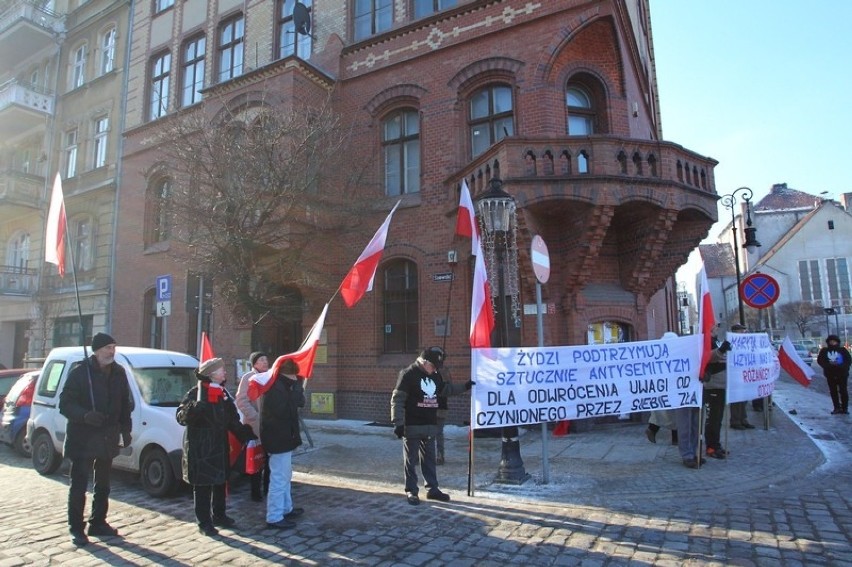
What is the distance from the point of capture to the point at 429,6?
45.9ft

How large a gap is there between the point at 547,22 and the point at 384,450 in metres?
9.60

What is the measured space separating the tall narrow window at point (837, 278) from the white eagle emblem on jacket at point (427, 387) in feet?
245

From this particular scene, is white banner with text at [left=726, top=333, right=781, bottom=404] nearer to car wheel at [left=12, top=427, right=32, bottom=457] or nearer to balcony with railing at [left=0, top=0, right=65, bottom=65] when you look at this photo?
car wheel at [left=12, top=427, right=32, bottom=457]

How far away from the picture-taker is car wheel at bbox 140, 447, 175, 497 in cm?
666

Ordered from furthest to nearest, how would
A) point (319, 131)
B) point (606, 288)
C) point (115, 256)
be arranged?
point (115, 256) < point (606, 288) < point (319, 131)

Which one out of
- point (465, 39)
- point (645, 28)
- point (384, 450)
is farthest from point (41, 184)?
point (645, 28)

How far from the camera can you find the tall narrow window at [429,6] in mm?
13789

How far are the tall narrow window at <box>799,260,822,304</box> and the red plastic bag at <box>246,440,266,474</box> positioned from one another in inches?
3031

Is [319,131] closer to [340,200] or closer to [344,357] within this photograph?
[340,200]

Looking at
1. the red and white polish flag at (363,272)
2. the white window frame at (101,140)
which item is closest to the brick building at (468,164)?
the red and white polish flag at (363,272)

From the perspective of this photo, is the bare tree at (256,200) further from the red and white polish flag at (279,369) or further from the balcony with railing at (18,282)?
the balcony with railing at (18,282)

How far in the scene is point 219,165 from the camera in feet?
32.0

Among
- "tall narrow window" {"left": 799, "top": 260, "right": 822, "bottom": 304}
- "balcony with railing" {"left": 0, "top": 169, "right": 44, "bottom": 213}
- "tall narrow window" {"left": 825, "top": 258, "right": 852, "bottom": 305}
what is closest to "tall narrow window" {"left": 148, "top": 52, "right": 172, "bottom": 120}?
"balcony with railing" {"left": 0, "top": 169, "right": 44, "bottom": 213}

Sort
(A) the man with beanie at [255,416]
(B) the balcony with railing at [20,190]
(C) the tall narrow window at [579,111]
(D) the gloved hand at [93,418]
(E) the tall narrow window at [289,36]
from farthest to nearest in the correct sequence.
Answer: (B) the balcony with railing at [20,190]
(E) the tall narrow window at [289,36]
(C) the tall narrow window at [579,111]
(A) the man with beanie at [255,416]
(D) the gloved hand at [93,418]
